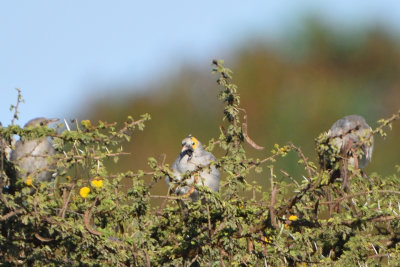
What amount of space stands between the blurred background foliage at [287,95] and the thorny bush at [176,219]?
34.2 feet

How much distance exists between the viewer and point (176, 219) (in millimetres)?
4332

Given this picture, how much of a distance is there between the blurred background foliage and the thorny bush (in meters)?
10.4

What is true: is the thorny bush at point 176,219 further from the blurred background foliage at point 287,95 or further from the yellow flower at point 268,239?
the blurred background foliage at point 287,95

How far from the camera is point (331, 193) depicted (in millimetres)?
4086

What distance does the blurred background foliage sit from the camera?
17484mm

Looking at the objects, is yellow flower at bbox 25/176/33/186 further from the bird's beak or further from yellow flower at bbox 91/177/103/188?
the bird's beak

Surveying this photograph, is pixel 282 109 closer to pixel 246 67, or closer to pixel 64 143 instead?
pixel 246 67

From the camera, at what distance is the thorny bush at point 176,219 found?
12.7 feet

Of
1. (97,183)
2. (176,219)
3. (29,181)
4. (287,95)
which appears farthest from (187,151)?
(287,95)

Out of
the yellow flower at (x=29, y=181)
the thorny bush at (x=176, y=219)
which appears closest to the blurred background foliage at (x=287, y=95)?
the thorny bush at (x=176, y=219)

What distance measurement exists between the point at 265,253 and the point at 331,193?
406mm

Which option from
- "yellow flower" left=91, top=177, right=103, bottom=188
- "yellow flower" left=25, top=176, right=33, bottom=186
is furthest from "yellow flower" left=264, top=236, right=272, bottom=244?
"yellow flower" left=25, top=176, right=33, bottom=186

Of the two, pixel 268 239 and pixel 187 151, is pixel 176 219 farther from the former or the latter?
pixel 187 151

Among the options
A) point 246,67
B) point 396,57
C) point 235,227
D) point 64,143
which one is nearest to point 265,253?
point 235,227
